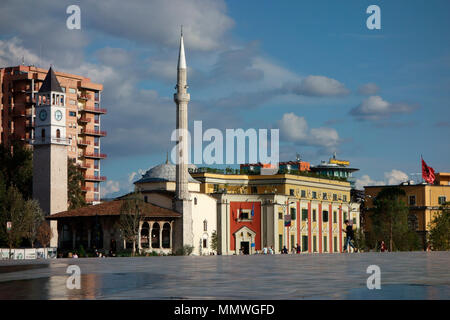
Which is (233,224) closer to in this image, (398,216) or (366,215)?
(398,216)

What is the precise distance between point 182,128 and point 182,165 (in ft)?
12.0

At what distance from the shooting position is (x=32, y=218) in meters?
72.6

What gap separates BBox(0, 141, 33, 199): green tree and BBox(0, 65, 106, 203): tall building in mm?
17774

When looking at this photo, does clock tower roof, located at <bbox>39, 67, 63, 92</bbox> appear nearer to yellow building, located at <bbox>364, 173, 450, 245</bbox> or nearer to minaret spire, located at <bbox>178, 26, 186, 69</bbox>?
minaret spire, located at <bbox>178, 26, 186, 69</bbox>

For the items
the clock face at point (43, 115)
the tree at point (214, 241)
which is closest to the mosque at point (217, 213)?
the tree at point (214, 241)

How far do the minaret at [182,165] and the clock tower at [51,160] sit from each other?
535 inches

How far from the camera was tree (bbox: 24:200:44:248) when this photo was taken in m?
71.8

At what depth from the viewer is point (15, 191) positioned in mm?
74750

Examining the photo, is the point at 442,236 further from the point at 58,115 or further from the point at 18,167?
the point at 18,167

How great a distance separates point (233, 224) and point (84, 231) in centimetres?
1889

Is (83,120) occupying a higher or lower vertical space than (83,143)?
higher

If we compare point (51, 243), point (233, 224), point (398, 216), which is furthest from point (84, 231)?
point (398, 216)

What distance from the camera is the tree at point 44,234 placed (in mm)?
72750

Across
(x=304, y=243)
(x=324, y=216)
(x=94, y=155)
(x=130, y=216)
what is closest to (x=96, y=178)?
(x=94, y=155)
